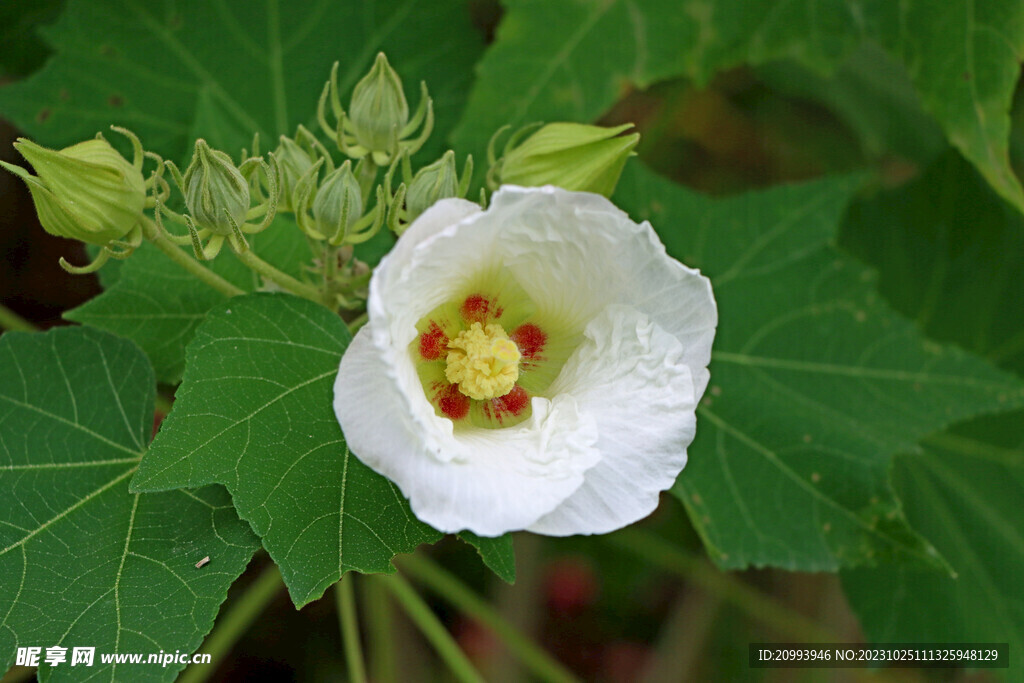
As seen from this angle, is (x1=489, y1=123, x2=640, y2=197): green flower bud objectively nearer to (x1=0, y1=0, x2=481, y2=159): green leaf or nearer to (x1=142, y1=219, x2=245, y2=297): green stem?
(x1=142, y1=219, x2=245, y2=297): green stem

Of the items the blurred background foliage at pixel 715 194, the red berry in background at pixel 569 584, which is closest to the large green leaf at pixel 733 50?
the blurred background foliage at pixel 715 194

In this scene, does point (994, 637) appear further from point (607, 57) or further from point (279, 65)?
point (279, 65)

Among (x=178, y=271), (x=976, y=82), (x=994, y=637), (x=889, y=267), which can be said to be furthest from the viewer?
(x=889, y=267)

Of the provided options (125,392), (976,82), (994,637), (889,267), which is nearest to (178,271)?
(125,392)

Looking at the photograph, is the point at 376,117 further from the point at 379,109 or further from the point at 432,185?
the point at 432,185

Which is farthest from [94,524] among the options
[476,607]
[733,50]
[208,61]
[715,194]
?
[715,194]

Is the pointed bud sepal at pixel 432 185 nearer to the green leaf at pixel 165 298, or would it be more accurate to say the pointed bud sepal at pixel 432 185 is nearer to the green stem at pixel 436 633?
the green leaf at pixel 165 298
